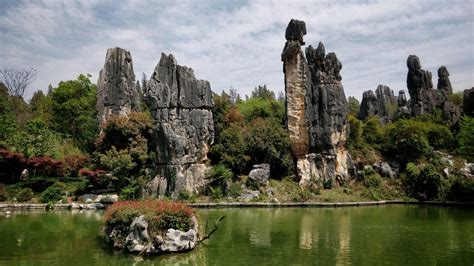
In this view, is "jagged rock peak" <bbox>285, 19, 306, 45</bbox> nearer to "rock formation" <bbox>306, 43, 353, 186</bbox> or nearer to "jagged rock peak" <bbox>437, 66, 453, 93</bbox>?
"rock formation" <bbox>306, 43, 353, 186</bbox>

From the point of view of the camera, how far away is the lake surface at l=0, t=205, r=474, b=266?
11.9m

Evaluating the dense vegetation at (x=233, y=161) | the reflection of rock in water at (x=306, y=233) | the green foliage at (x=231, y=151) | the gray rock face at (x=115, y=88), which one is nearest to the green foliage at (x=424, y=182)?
the dense vegetation at (x=233, y=161)

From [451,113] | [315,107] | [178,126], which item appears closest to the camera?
[178,126]

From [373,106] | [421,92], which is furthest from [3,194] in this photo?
[373,106]

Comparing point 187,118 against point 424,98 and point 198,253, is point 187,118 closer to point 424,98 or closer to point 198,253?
point 198,253

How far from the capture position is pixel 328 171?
32.8 m

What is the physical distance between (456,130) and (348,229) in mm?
27475

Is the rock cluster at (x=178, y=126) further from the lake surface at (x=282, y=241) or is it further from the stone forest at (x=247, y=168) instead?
the lake surface at (x=282, y=241)

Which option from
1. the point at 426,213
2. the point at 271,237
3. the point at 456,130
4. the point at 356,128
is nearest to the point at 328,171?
the point at 356,128

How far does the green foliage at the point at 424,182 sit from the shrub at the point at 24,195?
2618cm

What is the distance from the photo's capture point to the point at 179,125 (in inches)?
1165

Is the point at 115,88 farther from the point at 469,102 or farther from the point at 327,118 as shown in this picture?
the point at 469,102

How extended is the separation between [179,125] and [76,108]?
56.6 ft

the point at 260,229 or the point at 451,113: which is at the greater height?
the point at 451,113
